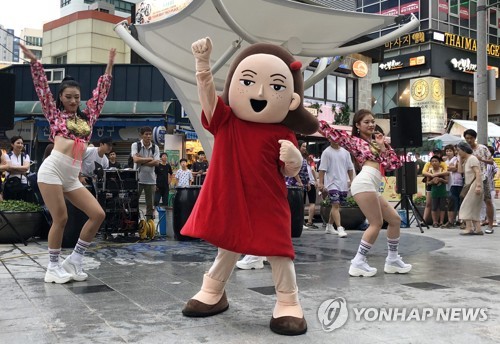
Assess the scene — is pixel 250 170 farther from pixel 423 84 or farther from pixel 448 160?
pixel 423 84

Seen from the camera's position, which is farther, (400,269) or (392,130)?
(392,130)

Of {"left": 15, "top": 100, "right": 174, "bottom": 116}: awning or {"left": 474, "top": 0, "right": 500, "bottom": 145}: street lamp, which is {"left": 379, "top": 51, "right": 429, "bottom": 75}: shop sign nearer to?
{"left": 15, "top": 100, "right": 174, "bottom": 116}: awning

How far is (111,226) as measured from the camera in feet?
25.7

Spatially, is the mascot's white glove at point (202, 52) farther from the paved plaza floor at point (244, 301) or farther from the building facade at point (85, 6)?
the building facade at point (85, 6)

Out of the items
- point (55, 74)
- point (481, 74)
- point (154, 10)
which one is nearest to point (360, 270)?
point (481, 74)

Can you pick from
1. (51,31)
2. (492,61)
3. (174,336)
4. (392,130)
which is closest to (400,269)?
(174,336)

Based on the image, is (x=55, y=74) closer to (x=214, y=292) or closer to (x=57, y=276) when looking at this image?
(x=57, y=276)

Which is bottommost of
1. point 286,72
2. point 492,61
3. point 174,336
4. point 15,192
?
point 174,336

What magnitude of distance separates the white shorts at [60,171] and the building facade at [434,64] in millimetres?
30662

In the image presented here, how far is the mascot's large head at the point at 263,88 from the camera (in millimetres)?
3414

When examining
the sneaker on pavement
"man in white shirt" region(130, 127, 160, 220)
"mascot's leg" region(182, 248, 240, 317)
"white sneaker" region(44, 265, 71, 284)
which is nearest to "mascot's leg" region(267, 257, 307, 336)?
"mascot's leg" region(182, 248, 240, 317)

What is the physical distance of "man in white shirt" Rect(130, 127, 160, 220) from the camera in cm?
822

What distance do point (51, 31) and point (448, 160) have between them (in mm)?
24165

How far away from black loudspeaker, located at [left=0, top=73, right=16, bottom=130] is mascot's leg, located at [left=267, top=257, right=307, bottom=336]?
5050mm
